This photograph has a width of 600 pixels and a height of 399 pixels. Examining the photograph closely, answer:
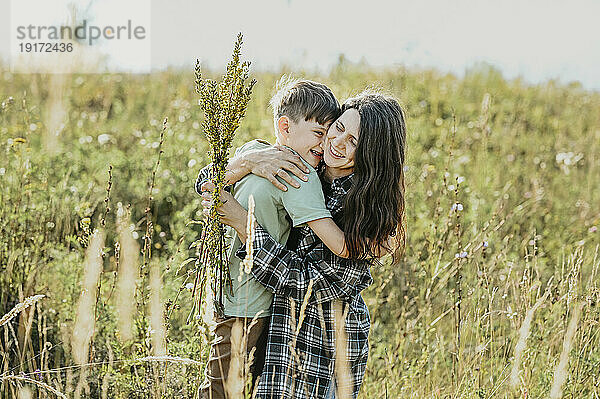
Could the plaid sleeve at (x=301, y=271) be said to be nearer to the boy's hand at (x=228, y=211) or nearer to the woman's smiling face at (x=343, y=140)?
the boy's hand at (x=228, y=211)

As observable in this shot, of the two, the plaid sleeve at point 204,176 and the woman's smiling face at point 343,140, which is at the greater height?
the woman's smiling face at point 343,140

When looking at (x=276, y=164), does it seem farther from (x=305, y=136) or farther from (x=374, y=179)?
(x=374, y=179)

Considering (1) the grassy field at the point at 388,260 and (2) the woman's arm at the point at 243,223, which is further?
(1) the grassy field at the point at 388,260

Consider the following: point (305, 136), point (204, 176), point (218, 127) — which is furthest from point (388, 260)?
point (218, 127)

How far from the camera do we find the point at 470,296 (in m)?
3.49

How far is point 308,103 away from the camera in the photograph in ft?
8.86

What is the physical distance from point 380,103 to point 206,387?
1.23 metres

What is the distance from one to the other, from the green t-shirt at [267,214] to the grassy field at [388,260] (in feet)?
0.62

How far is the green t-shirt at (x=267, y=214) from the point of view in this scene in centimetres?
255

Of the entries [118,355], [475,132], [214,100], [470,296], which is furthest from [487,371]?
[475,132]

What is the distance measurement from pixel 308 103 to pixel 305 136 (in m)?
0.12

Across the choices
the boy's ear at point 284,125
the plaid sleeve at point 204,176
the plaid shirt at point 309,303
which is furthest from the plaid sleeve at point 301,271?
the boy's ear at point 284,125

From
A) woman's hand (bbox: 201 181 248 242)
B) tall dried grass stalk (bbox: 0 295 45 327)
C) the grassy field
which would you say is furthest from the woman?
tall dried grass stalk (bbox: 0 295 45 327)

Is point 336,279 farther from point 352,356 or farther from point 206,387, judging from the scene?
point 206,387
